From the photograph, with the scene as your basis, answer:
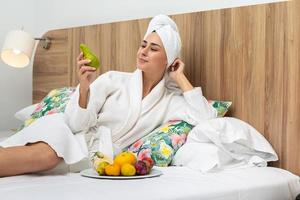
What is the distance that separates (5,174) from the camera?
1707 mm

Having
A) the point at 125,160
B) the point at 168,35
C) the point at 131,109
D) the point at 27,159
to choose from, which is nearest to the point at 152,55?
the point at 168,35

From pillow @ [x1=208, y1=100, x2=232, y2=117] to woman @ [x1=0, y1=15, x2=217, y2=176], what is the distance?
0.04m

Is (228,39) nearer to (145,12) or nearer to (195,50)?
(195,50)

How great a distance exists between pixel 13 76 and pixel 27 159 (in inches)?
80.6

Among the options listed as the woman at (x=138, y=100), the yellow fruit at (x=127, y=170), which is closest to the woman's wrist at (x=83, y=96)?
the woman at (x=138, y=100)

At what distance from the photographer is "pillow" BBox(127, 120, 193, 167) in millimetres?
2033

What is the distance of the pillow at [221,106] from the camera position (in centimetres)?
217

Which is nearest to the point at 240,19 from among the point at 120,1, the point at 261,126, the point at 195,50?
Answer: the point at 195,50

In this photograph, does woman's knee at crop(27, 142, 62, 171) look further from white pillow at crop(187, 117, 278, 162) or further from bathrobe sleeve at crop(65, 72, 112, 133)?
white pillow at crop(187, 117, 278, 162)

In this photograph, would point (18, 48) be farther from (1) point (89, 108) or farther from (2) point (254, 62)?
(2) point (254, 62)

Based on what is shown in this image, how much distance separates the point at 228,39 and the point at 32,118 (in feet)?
3.50

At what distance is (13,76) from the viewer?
3668 millimetres

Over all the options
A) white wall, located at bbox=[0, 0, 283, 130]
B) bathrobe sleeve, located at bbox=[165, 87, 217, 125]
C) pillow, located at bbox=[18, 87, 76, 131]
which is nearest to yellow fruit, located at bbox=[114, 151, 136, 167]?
bathrobe sleeve, located at bbox=[165, 87, 217, 125]

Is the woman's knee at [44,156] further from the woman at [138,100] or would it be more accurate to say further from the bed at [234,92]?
the woman at [138,100]
